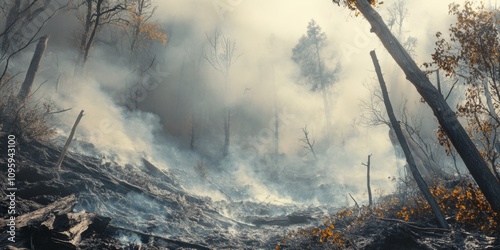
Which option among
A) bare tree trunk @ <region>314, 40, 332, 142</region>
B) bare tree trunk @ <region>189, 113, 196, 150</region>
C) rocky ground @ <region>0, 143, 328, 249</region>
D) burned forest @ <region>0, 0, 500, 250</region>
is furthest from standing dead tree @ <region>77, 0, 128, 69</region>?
bare tree trunk @ <region>314, 40, 332, 142</region>

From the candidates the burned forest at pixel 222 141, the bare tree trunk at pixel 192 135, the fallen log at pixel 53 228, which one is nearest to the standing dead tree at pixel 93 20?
the burned forest at pixel 222 141

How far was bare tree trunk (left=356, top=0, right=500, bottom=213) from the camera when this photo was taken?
543 centimetres

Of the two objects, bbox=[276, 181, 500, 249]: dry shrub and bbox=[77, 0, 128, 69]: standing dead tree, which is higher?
bbox=[77, 0, 128, 69]: standing dead tree

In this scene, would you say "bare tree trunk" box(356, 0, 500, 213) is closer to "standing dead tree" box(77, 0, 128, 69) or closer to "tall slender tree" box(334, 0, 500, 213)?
"tall slender tree" box(334, 0, 500, 213)

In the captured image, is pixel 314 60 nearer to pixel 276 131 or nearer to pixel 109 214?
pixel 276 131

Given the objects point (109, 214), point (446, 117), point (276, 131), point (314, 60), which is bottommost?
point (109, 214)

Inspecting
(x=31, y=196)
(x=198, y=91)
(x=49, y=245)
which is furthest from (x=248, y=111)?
(x=49, y=245)

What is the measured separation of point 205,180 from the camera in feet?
68.0

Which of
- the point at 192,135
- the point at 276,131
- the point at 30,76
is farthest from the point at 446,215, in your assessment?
the point at 276,131

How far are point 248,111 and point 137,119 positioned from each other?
14.8 m

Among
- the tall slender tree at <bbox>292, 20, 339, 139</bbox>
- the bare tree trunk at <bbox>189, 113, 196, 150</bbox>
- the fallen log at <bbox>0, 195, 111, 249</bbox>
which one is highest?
the tall slender tree at <bbox>292, 20, 339, 139</bbox>

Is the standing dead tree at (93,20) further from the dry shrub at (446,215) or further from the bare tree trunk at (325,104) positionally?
the bare tree trunk at (325,104)

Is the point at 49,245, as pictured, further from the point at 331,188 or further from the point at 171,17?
the point at 171,17

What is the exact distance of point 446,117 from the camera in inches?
230
